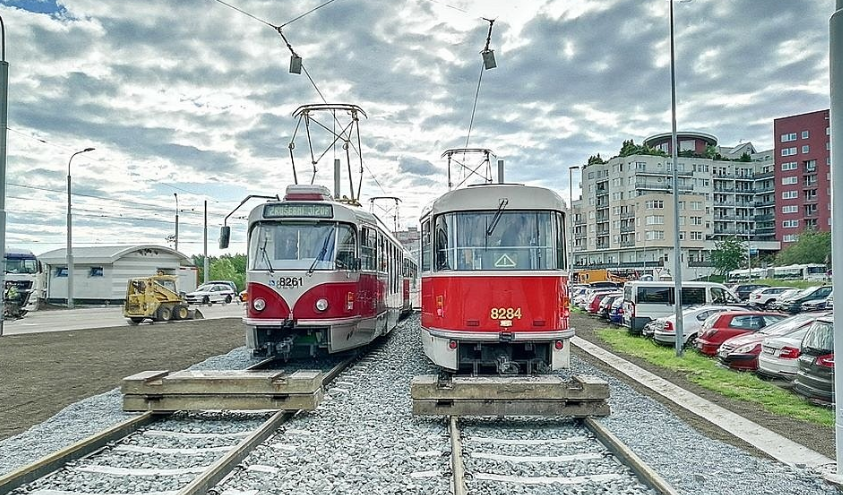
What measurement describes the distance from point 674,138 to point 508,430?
1172cm

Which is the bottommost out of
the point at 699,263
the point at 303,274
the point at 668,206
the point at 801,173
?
the point at 303,274

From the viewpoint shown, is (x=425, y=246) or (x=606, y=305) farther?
(x=606, y=305)

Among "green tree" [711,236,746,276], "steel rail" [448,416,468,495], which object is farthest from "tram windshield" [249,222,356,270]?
"green tree" [711,236,746,276]

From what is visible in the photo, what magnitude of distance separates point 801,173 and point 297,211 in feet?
283

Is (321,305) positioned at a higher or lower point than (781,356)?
higher

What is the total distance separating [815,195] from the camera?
277 feet

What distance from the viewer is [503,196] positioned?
10953 mm

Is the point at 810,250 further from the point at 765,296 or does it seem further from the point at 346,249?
the point at 346,249

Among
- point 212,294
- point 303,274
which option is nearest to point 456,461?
point 303,274

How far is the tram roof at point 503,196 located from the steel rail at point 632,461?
373 cm

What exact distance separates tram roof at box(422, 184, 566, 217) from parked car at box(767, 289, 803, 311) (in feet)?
97.4

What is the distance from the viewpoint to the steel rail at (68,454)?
5820mm

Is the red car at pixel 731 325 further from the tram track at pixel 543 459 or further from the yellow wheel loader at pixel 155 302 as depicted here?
the yellow wheel loader at pixel 155 302

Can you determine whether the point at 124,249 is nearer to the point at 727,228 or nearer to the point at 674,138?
the point at 674,138
